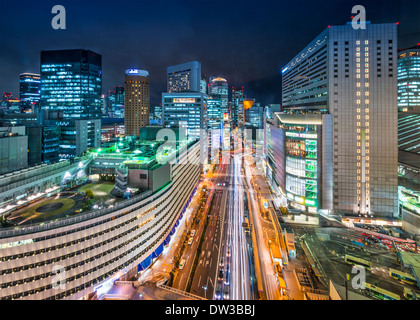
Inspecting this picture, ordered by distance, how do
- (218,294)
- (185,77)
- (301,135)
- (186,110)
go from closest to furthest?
(218,294), (301,135), (186,110), (185,77)

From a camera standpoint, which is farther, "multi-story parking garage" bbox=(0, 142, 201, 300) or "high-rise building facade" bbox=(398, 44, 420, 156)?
"high-rise building facade" bbox=(398, 44, 420, 156)

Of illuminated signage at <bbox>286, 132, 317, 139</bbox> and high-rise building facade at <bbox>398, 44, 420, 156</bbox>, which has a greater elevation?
high-rise building facade at <bbox>398, 44, 420, 156</bbox>

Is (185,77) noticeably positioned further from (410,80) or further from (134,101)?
(410,80)

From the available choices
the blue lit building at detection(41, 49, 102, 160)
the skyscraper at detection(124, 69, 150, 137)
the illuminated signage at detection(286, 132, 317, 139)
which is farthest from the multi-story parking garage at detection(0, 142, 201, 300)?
the skyscraper at detection(124, 69, 150, 137)

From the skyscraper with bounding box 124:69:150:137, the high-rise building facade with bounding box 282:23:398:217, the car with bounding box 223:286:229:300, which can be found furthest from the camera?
the skyscraper with bounding box 124:69:150:137

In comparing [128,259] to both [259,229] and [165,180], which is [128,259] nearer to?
[165,180]

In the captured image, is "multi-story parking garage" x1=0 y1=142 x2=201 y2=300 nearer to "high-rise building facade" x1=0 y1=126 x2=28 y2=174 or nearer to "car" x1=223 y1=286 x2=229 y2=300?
"car" x1=223 y1=286 x2=229 y2=300

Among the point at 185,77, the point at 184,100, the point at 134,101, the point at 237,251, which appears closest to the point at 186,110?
the point at 184,100

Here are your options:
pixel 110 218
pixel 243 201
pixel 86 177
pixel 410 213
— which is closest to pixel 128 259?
pixel 110 218
